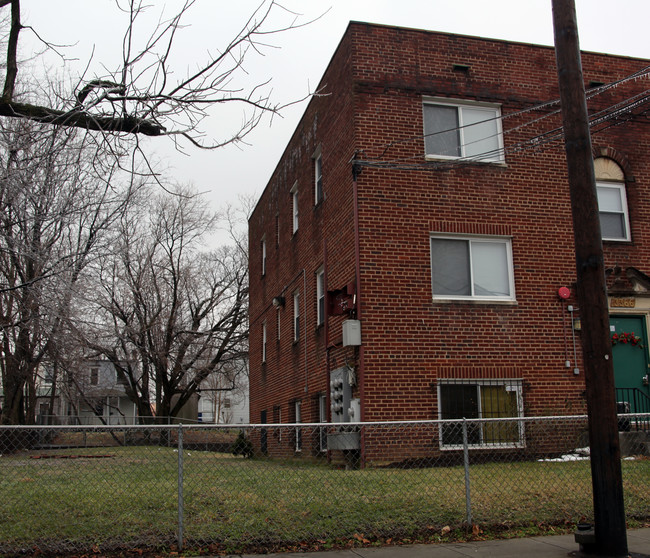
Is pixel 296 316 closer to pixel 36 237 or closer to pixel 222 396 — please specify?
pixel 36 237

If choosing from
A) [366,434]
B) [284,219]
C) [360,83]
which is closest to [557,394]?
[366,434]

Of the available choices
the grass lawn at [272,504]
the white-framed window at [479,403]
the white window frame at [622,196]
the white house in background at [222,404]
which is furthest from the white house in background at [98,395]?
the white window frame at [622,196]

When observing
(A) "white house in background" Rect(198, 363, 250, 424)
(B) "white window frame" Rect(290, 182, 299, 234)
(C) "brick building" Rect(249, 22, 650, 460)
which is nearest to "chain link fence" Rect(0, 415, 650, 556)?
(C) "brick building" Rect(249, 22, 650, 460)

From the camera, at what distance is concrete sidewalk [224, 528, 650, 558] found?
665 centimetres

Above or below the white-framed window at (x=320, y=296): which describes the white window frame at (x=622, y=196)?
above

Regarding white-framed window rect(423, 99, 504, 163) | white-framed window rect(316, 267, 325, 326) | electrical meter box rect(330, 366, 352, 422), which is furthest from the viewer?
white-framed window rect(316, 267, 325, 326)

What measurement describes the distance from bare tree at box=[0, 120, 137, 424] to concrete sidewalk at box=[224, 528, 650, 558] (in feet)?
14.6

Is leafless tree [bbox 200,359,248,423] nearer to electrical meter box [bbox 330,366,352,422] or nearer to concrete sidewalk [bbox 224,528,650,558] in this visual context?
electrical meter box [bbox 330,366,352,422]

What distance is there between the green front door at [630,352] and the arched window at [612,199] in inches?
74.3

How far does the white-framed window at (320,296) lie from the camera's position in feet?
56.3

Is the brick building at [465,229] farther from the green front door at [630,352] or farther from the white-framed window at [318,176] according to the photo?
the white-framed window at [318,176]

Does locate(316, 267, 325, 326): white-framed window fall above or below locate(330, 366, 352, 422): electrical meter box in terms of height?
above

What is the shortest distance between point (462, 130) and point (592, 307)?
29.8ft

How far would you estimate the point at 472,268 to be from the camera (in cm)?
1434
